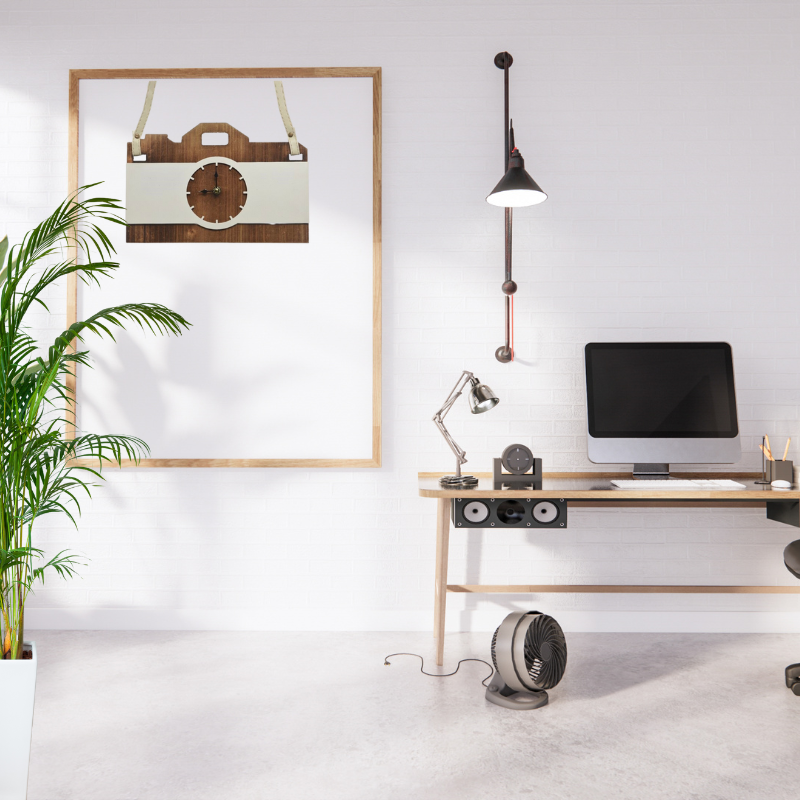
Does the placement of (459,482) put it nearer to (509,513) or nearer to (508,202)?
(509,513)

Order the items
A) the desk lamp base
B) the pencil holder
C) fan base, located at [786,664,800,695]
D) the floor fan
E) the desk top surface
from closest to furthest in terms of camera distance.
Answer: the floor fan
fan base, located at [786,664,800,695]
the desk top surface
the desk lamp base
the pencil holder

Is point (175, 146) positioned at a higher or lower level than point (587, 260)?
higher

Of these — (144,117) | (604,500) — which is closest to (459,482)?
(604,500)

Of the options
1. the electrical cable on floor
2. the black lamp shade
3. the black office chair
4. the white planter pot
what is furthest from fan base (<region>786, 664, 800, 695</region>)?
the white planter pot

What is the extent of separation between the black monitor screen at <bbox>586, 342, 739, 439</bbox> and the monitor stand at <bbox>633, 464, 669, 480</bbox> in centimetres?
14

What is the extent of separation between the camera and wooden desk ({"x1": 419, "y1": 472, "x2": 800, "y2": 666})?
240cm

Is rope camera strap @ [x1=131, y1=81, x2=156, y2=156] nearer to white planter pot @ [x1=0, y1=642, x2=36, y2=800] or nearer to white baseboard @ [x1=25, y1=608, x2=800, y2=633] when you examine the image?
white baseboard @ [x1=25, y1=608, x2=800, y2=633]

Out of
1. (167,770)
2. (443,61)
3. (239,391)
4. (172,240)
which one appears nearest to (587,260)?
(443,61)

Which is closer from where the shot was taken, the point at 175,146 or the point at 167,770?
the point at 167,770

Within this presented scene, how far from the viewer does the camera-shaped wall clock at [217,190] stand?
119 inches

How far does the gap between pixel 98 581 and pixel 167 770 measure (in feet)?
4.66

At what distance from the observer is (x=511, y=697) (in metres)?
2.24

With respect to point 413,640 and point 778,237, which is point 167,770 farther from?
point 778,237

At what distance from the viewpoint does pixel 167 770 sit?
6.05 ft
